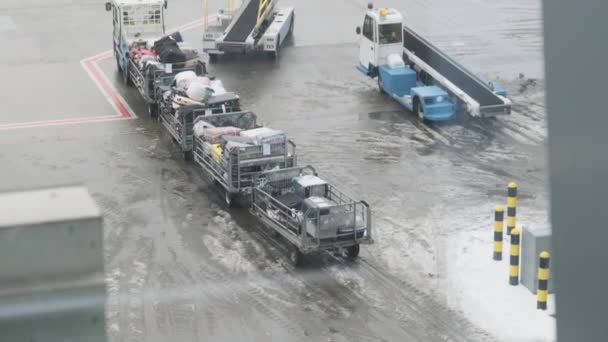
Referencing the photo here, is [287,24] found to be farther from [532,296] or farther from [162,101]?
[532,296]

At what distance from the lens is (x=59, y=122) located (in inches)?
1134

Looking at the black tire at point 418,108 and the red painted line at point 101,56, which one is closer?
the black tire at point 418,108

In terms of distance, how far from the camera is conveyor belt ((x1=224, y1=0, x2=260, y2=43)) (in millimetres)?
34875

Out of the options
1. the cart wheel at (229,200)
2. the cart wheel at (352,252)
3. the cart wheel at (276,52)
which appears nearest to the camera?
the cart wheel at (352,252)

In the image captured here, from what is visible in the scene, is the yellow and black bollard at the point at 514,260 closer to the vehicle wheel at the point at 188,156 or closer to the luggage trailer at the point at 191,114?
the luggage trailer at the point at 191,114

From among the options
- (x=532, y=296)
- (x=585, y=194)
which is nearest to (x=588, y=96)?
(x=585, y=194)

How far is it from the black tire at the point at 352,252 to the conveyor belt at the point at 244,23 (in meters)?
17.2

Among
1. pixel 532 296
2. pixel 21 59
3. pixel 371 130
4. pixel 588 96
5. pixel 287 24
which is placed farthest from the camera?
pixel 287 24

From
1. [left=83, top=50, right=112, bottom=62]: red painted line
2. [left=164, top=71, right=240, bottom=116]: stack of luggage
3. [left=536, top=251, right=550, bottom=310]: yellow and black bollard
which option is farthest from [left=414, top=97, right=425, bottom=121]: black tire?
[left=83, top=50, right=112, bottom=62]: red painted line

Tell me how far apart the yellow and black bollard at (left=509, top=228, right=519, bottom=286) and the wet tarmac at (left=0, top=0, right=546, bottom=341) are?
4.01 ft

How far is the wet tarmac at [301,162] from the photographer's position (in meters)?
16.9

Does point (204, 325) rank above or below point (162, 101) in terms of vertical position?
below

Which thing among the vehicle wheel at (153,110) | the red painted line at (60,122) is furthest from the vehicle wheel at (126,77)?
the vehicle wheel at (153,110)

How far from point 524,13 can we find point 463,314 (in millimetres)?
26316
